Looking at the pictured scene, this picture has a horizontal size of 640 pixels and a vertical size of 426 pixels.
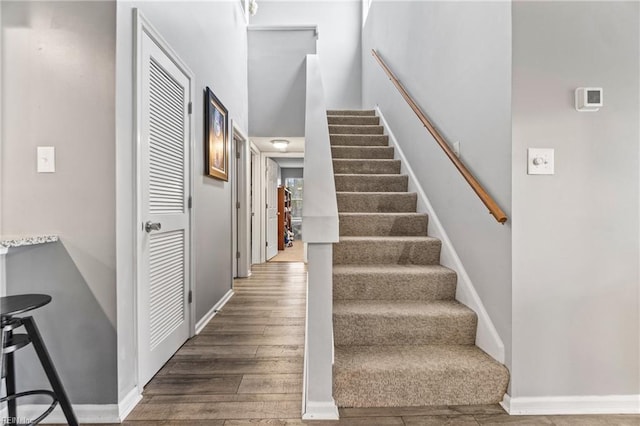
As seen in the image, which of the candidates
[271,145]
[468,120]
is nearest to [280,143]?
[271,145]

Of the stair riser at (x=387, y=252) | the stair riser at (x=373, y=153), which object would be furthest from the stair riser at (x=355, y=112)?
the stair riser at (x=387, y=252)

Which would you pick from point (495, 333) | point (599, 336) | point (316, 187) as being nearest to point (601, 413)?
point (599, 336)

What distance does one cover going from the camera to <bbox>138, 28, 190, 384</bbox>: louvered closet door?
5.90ft

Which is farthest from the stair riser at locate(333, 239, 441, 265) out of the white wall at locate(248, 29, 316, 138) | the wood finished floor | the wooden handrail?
the white wall at locate(248, 29, 316, 138)

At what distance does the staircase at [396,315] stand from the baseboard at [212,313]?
127cm

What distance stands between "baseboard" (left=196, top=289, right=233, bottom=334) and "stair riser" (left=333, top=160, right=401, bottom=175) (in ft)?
5.81

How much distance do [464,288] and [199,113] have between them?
244cm

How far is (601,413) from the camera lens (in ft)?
5.16

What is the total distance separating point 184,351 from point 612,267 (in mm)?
2611

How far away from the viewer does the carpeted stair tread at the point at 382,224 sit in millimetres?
2580

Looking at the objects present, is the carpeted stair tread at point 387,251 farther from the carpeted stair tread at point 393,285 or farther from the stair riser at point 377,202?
the stair riser at point 377,202

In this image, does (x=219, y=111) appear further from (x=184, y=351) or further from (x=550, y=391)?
(x=550, y=391)

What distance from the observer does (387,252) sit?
233 cm

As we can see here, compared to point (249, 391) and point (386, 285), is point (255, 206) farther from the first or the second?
point (249, 391)
